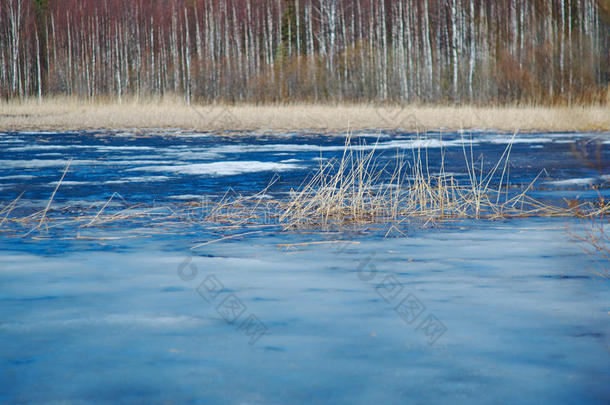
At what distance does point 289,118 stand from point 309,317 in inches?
717

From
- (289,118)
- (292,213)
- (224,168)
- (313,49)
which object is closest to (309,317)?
(292,213)

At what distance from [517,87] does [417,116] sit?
758cm

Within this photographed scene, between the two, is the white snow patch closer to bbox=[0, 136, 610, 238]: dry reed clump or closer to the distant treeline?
bbox=[0, 136, 610, 238]: dry reed clump

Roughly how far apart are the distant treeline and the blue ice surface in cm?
2077

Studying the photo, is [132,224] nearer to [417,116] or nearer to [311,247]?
[311,247]

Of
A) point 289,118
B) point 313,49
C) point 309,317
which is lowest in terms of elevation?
point 309,317

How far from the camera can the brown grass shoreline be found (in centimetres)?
1905

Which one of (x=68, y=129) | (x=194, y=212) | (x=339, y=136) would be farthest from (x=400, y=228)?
(x=68, y=129)

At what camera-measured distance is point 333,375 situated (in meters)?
2.96

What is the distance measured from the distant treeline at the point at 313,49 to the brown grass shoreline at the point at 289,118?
3.21 metres

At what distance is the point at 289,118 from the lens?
21703mm

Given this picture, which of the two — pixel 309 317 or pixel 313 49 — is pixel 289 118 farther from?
pixel 309 317

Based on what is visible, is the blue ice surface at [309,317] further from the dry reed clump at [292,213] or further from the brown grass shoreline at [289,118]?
the brown grass shoreline at [289,118]

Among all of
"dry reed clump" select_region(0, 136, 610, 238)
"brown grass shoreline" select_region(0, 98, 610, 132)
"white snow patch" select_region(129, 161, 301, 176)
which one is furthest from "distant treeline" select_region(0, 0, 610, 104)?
"dry reed clump" select_region(0, 136, 610, 238)
